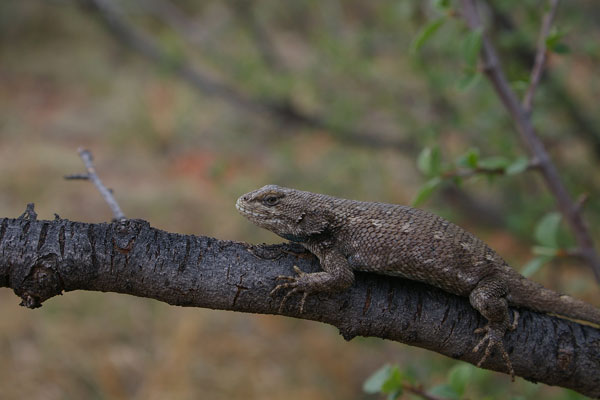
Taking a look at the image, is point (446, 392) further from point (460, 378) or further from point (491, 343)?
point (491, 343)

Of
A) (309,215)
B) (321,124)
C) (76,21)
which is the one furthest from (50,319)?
(76,21)

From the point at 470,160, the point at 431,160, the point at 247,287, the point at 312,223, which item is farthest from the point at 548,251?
the point at 247,287

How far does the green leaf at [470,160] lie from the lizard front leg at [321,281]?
3.28ft

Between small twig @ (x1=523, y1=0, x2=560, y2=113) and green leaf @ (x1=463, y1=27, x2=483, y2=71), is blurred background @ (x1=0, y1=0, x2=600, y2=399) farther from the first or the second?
green leaf @ (x1=463, y1=27, x2=483, y2=71)

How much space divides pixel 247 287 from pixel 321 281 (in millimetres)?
349

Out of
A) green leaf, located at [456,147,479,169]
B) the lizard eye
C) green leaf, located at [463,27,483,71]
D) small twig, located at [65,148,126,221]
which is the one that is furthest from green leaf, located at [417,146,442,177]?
small twig, located at [65,148,126,221]

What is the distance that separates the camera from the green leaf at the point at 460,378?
8.52 feet

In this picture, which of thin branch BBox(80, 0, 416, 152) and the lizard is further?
thin branch BBox(80, 0, 416, 152)

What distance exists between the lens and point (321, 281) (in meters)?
2.27

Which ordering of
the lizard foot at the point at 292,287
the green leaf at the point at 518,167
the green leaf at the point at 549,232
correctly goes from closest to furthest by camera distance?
the lizard foot at the point at 292,287 → the green leaf at the point at 518,167 → the green leaf at the point at 549,232

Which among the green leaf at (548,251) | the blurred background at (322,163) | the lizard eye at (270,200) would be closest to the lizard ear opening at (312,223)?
the lizard eye at (270,200)

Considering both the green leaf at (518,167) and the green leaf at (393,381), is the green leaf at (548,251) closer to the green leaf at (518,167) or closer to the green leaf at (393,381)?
the green leaf at (518,167)

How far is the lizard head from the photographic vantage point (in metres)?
2.90

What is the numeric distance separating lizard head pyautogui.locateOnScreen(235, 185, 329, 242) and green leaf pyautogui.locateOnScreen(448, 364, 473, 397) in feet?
3.09
